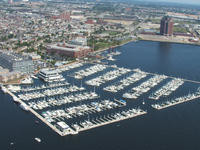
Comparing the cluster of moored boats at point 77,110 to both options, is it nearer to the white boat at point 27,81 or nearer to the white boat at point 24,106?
the white boat at point 24,106

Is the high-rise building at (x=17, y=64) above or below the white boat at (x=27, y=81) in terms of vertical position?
above

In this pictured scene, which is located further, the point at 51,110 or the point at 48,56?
the point at 48,56

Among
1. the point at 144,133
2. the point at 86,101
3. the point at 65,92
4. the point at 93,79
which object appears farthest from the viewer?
the point at 93,79

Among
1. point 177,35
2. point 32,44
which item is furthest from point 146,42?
point 32,44

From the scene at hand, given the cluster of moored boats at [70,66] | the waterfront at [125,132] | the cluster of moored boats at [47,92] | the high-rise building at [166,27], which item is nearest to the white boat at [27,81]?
the cluster of moored boats at [47,92]

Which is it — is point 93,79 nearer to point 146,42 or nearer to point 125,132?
Answer: point 125,132

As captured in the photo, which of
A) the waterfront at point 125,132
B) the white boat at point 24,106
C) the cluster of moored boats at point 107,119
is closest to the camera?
the waterfront at point 125,132

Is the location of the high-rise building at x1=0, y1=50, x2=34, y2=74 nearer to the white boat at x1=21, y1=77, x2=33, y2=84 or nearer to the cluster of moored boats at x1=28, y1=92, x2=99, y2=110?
the white boat at x1=21, y1=77, x2=33, y2=84
